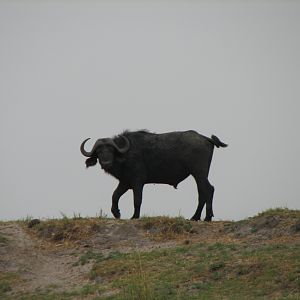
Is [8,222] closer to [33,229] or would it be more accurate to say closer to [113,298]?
[33,229]

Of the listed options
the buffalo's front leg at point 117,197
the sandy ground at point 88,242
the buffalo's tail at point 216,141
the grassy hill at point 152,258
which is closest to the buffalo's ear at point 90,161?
the buffalo's front leg at point 117,197

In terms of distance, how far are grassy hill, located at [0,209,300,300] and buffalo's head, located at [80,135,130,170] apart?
7.87ft

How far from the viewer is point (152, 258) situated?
1681 cm

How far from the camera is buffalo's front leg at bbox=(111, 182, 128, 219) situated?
21.6 m

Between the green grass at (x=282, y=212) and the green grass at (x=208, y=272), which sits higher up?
the green grass at (x=282, y=212)

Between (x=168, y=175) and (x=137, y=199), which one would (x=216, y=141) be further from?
(x=137, y=199)

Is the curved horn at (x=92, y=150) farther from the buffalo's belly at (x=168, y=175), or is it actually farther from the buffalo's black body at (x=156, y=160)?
the buffalo's belly at (x=168, y=175)

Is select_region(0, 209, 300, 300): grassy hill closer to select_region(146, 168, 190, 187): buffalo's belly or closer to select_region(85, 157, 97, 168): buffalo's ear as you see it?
select_region(146, 168, 190, 187): buffalo's belly

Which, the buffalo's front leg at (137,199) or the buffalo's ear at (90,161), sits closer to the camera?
the buffalo's front leg at (137,199)

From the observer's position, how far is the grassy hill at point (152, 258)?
14445mm

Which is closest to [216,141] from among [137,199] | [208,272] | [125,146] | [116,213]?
[125,146]

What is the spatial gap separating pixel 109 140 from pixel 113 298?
8.12 meters

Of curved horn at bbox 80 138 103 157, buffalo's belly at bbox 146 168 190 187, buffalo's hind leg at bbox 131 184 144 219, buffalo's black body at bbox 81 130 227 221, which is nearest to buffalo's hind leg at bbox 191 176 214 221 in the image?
buffalo's black body at bbox 81 130 227 221

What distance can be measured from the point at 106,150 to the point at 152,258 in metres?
5.55
